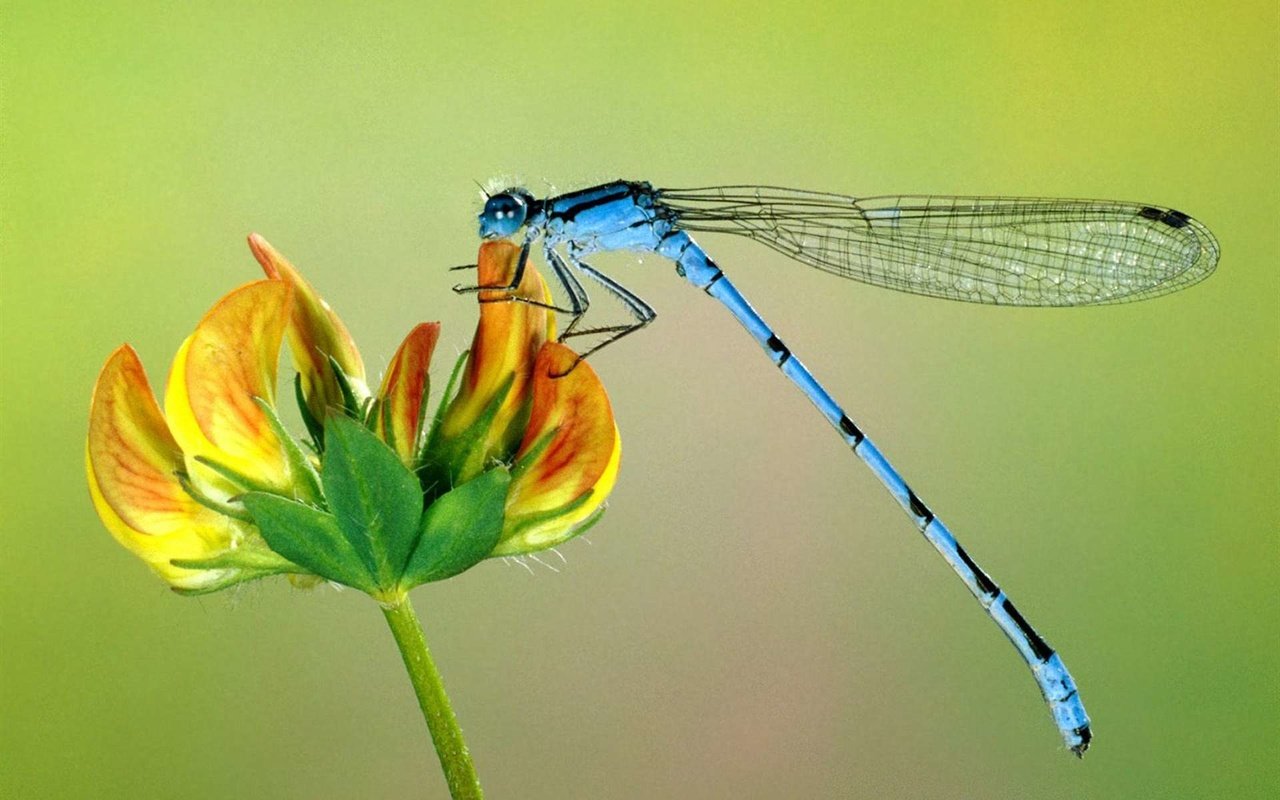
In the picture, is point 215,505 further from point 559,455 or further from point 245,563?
point 559,455

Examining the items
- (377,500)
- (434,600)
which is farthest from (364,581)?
(434,600)

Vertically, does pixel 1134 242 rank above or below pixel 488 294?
below

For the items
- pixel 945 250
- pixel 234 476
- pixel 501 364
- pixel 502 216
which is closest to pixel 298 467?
pixel 234 476

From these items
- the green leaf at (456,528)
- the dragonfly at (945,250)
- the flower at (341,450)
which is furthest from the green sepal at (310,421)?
the dragonfly at (945,250)

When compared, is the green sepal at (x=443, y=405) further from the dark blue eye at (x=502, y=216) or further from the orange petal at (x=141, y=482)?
the dark blue eye at (x=502, y=216)

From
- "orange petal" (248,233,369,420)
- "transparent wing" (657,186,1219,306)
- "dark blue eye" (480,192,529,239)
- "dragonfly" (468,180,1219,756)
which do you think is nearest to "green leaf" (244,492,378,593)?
"orange petal" (248,233,369,420)

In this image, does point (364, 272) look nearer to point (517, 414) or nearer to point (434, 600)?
point (434, 600)

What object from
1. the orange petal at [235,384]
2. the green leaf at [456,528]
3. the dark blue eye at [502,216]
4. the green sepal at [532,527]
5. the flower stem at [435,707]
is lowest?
the flower stem at [435,707]
